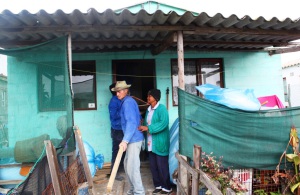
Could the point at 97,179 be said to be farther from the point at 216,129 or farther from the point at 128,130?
the point at 216,129

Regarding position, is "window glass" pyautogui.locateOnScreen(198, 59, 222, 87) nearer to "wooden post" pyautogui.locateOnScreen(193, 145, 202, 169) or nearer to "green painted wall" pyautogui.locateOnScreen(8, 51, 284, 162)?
"green painted wall" pyautogui.locateOnScreen(8, 51, 284, 162)

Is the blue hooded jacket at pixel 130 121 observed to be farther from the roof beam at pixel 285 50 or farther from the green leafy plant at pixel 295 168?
the roof beam at pixel 285 50

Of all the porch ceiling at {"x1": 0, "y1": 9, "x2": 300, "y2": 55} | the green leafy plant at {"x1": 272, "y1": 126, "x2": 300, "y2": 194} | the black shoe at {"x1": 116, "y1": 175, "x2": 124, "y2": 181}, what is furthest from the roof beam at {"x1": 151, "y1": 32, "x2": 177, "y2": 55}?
the black shoe at {"x1": 116, "y1": 175, "x2": 124, "y2": 181}

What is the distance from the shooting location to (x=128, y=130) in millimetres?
3469

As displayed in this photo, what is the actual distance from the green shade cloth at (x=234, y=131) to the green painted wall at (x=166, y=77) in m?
2.51

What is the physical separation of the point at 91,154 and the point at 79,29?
2.26 metres

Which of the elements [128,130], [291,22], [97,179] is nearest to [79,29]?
[128,130]

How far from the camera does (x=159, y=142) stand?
4.03 meters

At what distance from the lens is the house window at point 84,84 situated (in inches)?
227

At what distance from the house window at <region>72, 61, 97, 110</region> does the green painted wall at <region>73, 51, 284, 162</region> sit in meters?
0.13

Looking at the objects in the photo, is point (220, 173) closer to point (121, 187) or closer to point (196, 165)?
point (196, 165)

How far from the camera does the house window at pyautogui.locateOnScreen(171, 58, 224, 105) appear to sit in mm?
6121

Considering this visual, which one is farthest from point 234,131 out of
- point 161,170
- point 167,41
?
point 167,41

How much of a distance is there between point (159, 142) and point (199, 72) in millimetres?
2838
